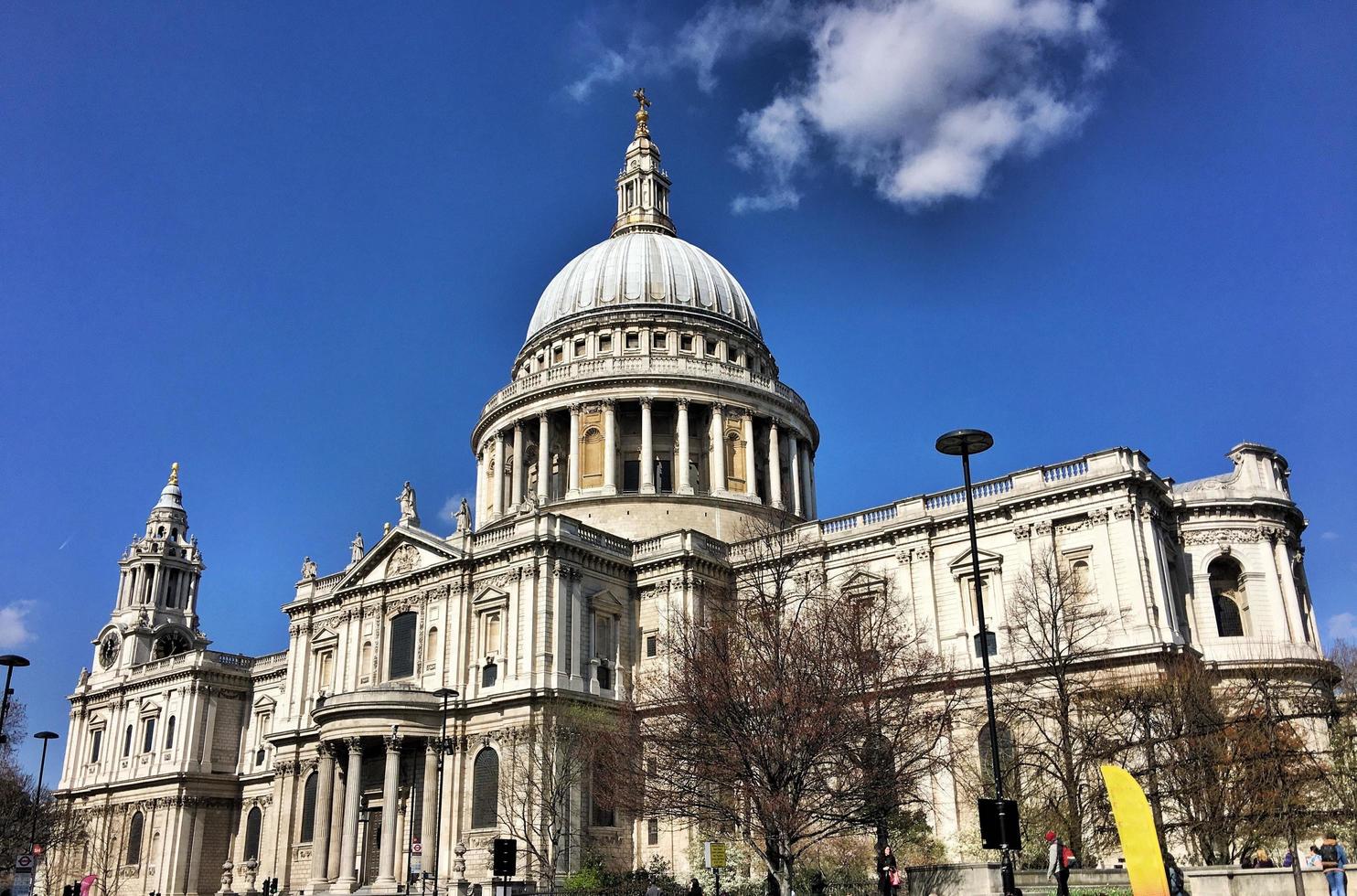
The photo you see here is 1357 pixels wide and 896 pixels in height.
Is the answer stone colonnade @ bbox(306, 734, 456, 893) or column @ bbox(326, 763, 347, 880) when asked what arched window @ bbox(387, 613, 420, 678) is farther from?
column @ bbox(326, 763, 347, 880)

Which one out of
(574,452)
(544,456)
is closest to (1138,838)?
(574,452)

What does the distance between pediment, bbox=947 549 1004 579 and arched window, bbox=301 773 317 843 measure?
33.2 metres

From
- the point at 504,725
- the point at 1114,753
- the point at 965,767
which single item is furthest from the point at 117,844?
the point at 1114,753

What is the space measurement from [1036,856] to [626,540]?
85.5ft

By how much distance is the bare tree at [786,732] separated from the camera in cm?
3331

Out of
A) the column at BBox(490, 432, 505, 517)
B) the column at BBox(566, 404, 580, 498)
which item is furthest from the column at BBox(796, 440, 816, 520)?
the column at BBox(490, 432, 505, 517)

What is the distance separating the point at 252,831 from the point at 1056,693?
5502 centimetres

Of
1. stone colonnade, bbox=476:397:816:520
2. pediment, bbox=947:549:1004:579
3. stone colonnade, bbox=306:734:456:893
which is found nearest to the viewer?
stone colonnade, bbox=306:734:456:893

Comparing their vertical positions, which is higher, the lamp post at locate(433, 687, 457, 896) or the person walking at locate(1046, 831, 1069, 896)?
the lamp post at locate(433, 687, 457, 896)

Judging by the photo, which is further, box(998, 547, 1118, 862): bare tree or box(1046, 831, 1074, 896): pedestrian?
box(998, 547, 1118, 862): bare tree

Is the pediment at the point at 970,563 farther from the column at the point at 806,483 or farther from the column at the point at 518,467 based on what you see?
the column at the point at 518,467

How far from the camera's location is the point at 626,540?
58.3 meters

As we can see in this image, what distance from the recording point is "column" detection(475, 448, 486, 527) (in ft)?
242

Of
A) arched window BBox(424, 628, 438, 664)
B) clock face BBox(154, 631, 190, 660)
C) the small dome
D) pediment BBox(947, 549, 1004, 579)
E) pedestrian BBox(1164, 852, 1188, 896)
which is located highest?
the small dome
